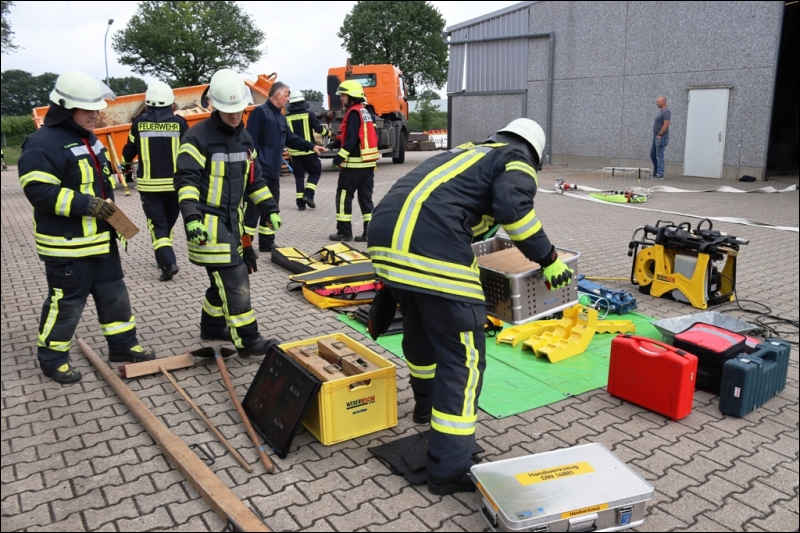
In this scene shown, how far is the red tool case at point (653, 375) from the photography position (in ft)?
13.0

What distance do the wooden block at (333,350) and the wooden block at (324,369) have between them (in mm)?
69

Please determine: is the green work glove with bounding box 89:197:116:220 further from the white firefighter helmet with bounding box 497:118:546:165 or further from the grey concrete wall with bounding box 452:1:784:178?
the grey concrete wall with bounding box 452:1:784:178

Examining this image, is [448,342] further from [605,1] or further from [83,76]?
[605,1]

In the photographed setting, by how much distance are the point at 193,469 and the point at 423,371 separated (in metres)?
1.37

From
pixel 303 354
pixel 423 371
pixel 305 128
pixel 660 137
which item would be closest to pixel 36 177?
pixel 303 354

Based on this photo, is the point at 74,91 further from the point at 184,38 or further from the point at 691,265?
the point at 184,38

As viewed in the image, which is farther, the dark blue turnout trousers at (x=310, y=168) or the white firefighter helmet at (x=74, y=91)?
the dark blue turnout trousers at (x=310, y=168)

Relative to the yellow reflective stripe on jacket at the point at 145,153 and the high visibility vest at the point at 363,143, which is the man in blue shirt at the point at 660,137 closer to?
the high visibility vest at the point at 363,143

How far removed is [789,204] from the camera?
12477 mm

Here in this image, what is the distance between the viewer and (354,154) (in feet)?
28.9

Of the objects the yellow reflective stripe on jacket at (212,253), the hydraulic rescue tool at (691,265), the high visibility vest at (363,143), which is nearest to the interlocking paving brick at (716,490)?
the hydraulic rescue tool at (691,265)

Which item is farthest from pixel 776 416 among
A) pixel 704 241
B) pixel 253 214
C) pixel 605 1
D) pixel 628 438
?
pixel 605 1

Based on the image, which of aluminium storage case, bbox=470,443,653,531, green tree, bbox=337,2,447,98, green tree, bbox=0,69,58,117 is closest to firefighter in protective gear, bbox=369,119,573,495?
aluminium storage case, bbox=470,443,653,531

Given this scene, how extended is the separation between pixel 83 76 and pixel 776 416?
16.9 feet
